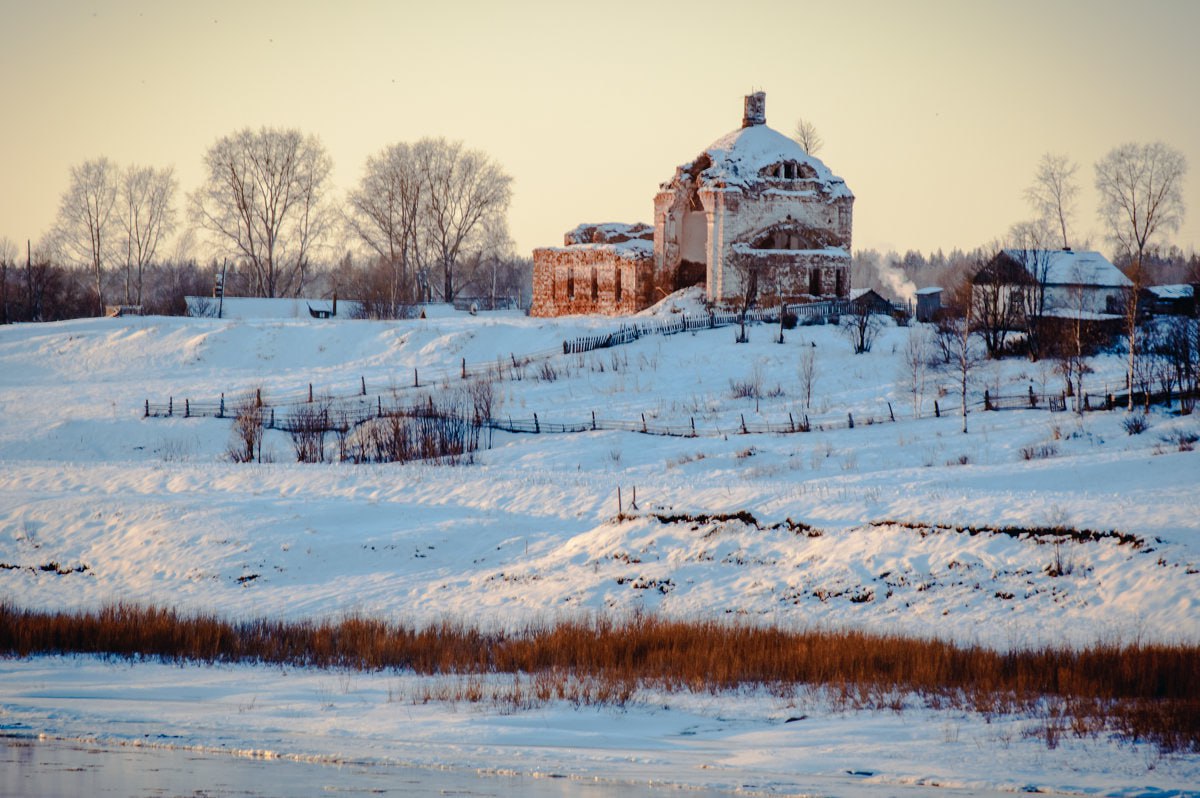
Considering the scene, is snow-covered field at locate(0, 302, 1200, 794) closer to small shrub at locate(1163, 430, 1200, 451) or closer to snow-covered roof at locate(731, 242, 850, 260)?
small shrub at locate(1163, 430, 1200, 451)

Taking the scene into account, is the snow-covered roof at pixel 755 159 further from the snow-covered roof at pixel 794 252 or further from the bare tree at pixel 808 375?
the bare tree at pixel 808 375

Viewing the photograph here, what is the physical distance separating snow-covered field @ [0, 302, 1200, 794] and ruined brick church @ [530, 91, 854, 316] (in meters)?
9.26

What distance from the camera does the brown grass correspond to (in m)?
12.6

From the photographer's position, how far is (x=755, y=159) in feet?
179

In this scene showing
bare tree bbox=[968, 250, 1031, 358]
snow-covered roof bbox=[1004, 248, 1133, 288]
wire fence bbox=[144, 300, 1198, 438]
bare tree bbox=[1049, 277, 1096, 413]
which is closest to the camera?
wire fence bbox=[144, 300, 1198, 438]

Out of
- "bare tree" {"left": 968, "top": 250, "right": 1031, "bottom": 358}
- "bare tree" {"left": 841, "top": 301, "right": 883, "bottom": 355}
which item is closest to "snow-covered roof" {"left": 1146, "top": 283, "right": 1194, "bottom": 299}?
"bare tree" {"left": 968, "top": 250, "right": 1031, "bottom": 358}

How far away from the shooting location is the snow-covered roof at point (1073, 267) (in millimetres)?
50688

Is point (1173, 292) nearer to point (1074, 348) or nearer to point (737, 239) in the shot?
point (1074, 348)

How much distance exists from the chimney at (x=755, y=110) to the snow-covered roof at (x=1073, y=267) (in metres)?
13.4

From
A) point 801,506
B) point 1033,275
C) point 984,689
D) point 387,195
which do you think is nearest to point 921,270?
point 387,195

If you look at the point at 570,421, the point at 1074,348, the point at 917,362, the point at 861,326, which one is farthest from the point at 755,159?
the point at 570,421

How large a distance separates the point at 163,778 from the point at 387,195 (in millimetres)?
69343

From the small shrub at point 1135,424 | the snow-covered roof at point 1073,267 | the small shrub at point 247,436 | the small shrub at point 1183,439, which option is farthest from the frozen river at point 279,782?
the snow-covered roof at point 1073,267

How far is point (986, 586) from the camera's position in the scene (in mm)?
18016
